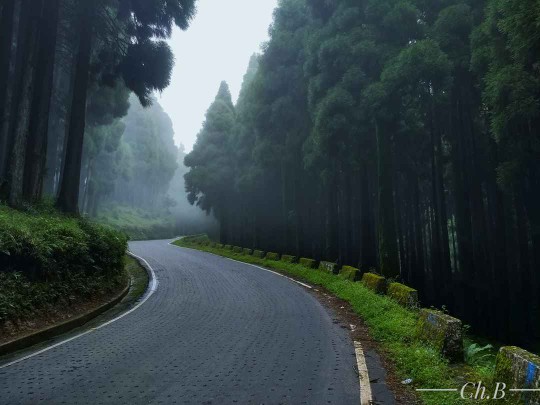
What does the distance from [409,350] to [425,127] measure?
12870 mm

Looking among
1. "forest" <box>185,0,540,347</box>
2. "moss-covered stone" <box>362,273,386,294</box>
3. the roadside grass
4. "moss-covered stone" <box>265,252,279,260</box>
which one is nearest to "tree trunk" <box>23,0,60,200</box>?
the roadside grass

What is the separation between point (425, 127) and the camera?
1675cm

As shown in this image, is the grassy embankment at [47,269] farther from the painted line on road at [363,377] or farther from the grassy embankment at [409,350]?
the grassy embankment at [409,350]

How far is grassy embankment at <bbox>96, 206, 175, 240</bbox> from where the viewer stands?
166 feet

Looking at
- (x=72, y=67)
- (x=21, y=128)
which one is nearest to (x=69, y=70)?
(x=72, y=67)

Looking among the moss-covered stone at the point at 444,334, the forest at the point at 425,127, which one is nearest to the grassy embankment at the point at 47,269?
the moss-covered stone at the point at 444,334

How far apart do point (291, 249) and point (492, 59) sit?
53.0 feet

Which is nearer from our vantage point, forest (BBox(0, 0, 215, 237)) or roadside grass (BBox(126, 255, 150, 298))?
roadside grass (BBox(126, 255, 150, 298))

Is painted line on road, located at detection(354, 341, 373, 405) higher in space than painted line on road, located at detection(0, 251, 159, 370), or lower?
lower

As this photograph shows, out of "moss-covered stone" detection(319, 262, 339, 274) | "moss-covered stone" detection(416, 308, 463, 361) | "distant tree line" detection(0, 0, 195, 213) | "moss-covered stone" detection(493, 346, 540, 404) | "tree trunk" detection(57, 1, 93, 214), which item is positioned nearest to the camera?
"moss-covered stone" detection(493, 346, 540, 404)

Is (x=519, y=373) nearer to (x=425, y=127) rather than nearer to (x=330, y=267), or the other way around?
(x=330, y=267)

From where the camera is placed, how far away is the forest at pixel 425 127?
1105 centimetres

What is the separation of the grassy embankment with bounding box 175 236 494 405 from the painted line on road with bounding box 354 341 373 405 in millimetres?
426

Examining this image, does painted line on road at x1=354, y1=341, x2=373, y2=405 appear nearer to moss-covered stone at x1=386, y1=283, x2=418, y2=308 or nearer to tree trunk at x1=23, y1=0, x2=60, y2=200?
moss-covered stone at x1=386, y1=283, x2=418, y2=308
